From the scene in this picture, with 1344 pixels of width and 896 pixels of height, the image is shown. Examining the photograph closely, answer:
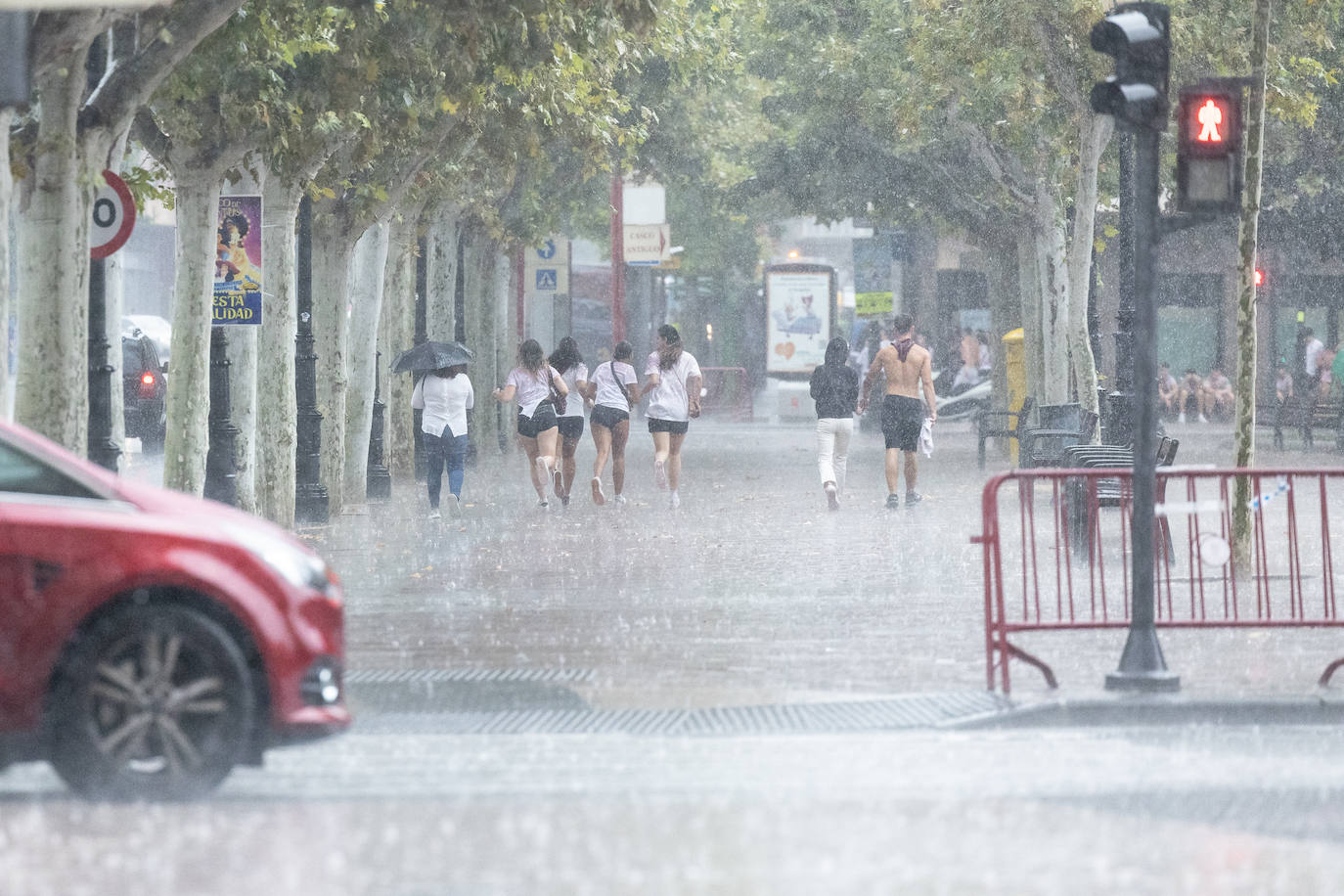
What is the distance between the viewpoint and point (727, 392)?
51.4 meters

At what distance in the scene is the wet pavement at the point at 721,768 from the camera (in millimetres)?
6125

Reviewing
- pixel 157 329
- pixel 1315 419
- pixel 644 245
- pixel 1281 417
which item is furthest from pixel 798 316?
pixel 1315 419

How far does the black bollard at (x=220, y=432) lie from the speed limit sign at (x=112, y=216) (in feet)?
9.74

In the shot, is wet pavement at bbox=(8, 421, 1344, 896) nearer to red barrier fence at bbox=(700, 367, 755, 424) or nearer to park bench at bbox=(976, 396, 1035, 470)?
park bench at bbox=(976, 396, 1035, 470)

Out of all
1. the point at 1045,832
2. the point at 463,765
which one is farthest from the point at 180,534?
the point at 1045,832

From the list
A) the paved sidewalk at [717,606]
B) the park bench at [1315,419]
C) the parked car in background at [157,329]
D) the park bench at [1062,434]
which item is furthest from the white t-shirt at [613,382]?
the parked car in background at [157,329]

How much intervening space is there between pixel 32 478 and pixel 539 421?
1409 cm

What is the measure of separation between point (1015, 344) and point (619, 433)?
35.3ft

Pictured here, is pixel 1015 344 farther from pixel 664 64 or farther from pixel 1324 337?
pixel 1324 337

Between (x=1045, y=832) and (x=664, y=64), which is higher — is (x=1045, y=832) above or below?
below

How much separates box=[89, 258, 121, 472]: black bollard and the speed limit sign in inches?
41.2

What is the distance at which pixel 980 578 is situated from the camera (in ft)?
47.6

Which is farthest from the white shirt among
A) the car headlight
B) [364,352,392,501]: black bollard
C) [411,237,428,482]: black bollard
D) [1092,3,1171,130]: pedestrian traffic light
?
the car headlight

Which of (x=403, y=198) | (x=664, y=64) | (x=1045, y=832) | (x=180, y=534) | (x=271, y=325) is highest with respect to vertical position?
(x=664, y=64)
